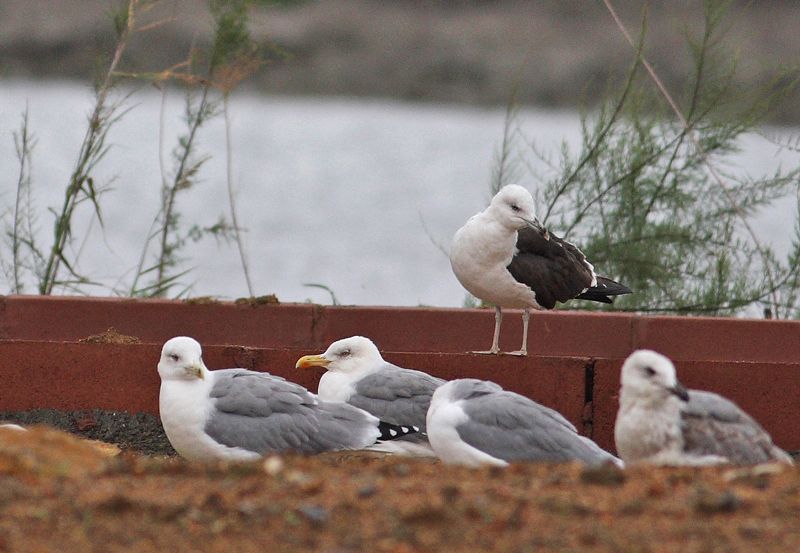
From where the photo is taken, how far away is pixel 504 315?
6801 mm

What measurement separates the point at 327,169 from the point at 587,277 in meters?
14.4

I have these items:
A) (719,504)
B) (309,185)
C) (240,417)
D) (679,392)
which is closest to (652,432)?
(679,392)

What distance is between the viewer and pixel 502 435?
5.02 metres

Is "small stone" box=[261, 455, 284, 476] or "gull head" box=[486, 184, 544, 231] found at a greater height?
"gull head" box=[486, 184, 544, 231]

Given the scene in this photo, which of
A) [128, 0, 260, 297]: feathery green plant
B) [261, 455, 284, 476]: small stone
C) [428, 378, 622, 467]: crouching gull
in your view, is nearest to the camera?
[261, 455, 284, 476]: small stone

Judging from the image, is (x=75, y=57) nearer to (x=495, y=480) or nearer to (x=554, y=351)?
(x=554, y=351)

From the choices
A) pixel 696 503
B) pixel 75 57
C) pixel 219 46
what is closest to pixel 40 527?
pixel 696 503

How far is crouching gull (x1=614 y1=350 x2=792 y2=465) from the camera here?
4535 mm

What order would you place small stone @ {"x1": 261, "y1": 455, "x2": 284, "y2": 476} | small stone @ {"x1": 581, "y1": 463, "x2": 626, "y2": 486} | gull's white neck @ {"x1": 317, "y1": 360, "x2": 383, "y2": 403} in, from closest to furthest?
small stone @ {"x1": 581, "y1": 463, "x2": 626, "y2": 486} < small stone @ {"x1": 261, "y1": 455, "x2": 284, "y2": 476} < gull's white neck @ {"x1": 317, "y1": 360, "x2": 383, "y2": 403}

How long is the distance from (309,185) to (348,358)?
14.0m

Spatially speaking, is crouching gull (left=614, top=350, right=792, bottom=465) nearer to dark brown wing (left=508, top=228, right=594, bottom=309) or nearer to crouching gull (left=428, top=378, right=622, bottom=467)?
crouching gull (left=428, top=378, right=622, bottom=467)

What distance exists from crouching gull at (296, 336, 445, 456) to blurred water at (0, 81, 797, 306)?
2688mm

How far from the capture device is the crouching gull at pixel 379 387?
5652 millimetres

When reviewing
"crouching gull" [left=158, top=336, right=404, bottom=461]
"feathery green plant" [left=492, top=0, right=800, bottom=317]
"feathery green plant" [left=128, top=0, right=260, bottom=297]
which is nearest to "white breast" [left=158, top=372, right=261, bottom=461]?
"crouching gull" [left=158, top=336, right=404, bottom=461]
